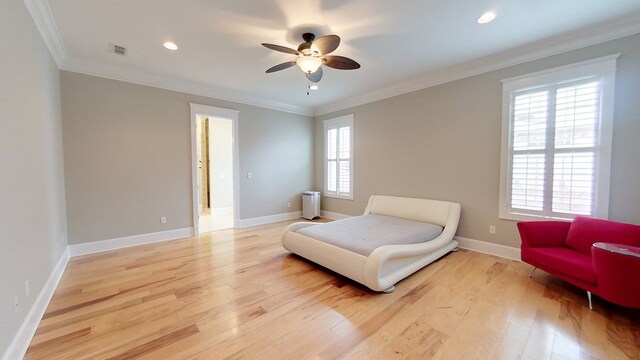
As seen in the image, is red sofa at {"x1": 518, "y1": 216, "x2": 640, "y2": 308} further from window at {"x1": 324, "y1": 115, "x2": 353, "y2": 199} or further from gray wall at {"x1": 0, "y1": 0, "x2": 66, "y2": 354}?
gray wall at {"x1": 0, "y1": 0, "x2": 66, "y2": 354}

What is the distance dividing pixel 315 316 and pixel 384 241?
1183 millimetres

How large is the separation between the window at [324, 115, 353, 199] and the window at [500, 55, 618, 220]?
2.88 metres

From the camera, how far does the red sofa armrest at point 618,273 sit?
5.88ft

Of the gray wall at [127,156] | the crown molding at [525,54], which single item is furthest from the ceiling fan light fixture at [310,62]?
the gray wall at [127,156]

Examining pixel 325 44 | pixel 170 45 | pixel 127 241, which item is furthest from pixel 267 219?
pixel 325 44

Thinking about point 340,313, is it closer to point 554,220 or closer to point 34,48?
point 554,220

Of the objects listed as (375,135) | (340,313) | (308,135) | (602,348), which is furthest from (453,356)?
(308,135)

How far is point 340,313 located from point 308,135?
475cm

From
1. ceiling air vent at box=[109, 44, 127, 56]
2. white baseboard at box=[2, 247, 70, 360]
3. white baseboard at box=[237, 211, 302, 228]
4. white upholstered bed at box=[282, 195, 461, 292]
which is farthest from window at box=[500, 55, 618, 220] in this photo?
ceiling air vent at box=[109, 44, 127, 56]

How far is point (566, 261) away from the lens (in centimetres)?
227

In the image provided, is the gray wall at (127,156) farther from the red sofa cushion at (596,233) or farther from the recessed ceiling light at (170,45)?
the red sofa cushion at (596,233)

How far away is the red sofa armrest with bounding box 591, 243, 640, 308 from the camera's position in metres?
1.79

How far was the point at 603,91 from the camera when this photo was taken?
2.60 meters

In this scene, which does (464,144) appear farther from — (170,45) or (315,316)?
(170,45)
